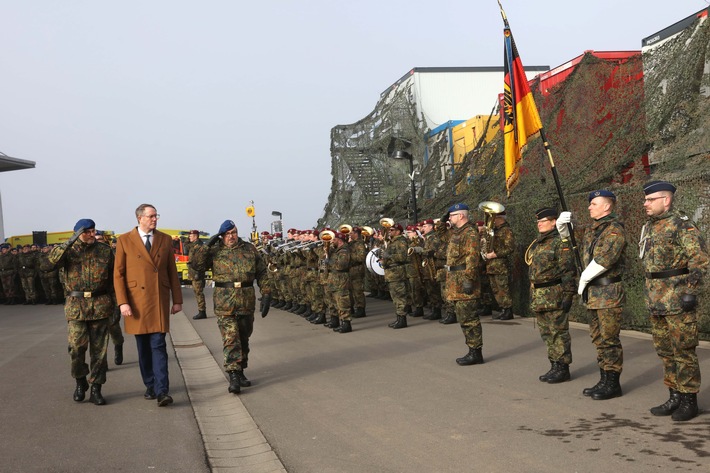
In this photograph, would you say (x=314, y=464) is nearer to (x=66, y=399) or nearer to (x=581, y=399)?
(x=581, y=399)

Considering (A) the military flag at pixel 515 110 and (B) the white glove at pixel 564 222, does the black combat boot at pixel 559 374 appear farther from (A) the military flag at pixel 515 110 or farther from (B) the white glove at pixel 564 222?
(A) the military flag at pixel 515 110

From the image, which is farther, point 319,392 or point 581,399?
point 319,392

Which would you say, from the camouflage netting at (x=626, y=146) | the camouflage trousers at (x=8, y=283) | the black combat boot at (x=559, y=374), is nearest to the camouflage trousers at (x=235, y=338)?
the black combat boot at (x=559, y=374)

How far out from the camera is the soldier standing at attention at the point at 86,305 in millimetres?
7789

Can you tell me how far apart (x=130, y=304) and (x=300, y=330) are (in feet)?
22.3

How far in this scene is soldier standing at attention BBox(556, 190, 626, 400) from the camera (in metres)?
6.76

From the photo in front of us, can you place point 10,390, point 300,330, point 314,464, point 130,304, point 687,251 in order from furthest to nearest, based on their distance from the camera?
point 300,330, point 10,390, point 130,304, point 687,251, point 314,464

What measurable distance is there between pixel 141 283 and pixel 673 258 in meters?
5.23

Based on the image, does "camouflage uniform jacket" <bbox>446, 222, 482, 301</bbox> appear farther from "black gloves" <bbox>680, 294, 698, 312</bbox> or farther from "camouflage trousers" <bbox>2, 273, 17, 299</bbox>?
"camouflage trousers" <bbox>2, 273, 17, 299</bbox>

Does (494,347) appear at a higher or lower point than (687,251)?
lower

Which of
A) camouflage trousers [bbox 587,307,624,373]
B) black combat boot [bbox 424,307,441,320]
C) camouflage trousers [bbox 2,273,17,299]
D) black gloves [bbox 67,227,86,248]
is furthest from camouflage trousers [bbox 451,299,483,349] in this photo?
camouflage trousers [bbox 2,273,17,299]

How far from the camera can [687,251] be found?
5.82 meters

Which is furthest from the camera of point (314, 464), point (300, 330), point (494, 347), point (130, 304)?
point (300, 330)

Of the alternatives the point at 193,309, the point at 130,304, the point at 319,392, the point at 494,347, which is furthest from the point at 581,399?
the point at 193,309
